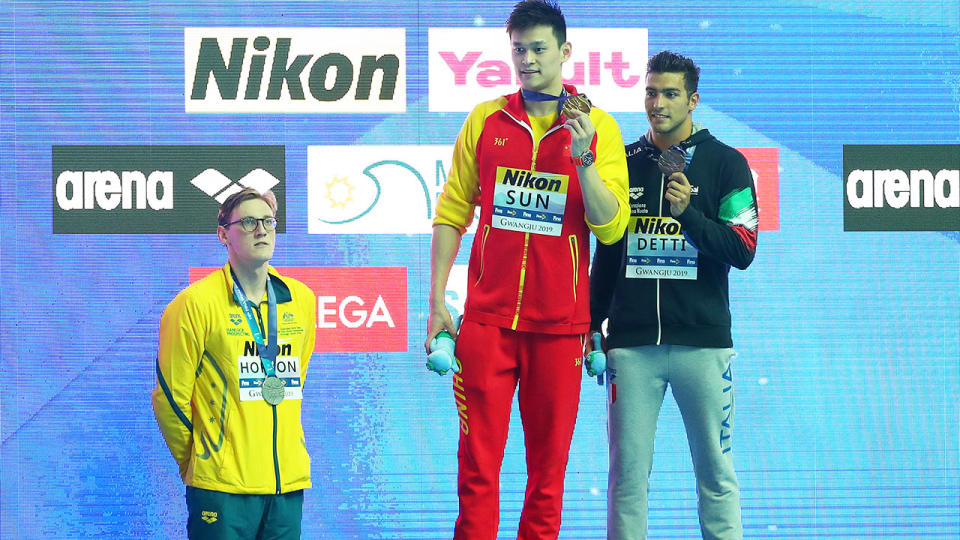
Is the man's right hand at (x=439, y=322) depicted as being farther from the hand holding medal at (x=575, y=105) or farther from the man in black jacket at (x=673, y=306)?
the hand holding medal at (x=575, y=105)

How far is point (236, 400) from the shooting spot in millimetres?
2652

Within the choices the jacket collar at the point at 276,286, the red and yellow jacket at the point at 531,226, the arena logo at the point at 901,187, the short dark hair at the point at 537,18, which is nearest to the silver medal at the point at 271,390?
the jacket collar at the point at 276,286

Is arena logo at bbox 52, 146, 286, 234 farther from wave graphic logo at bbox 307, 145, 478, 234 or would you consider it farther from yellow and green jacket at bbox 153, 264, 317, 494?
yellow and green jacket at bbox 153, 264, 317, 494

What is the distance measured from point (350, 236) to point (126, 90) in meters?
1.02

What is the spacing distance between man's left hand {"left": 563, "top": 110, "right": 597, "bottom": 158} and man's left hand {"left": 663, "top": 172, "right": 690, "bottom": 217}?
325 millimetres

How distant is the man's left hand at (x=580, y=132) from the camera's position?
8.40ft

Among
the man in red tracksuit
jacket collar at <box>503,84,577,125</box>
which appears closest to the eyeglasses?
the man in red tracksuit

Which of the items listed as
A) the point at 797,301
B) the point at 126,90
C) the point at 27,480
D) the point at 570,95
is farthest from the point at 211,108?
the point at 797,301

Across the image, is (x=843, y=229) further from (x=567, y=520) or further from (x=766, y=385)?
(x=567, y=520)

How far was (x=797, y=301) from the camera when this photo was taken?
4.05m

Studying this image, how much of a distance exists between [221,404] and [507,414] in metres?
0.73

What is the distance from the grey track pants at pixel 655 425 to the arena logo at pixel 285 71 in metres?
1.66

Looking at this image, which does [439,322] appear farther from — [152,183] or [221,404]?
[152,183]

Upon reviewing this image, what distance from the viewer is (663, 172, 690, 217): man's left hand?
9.09ft
